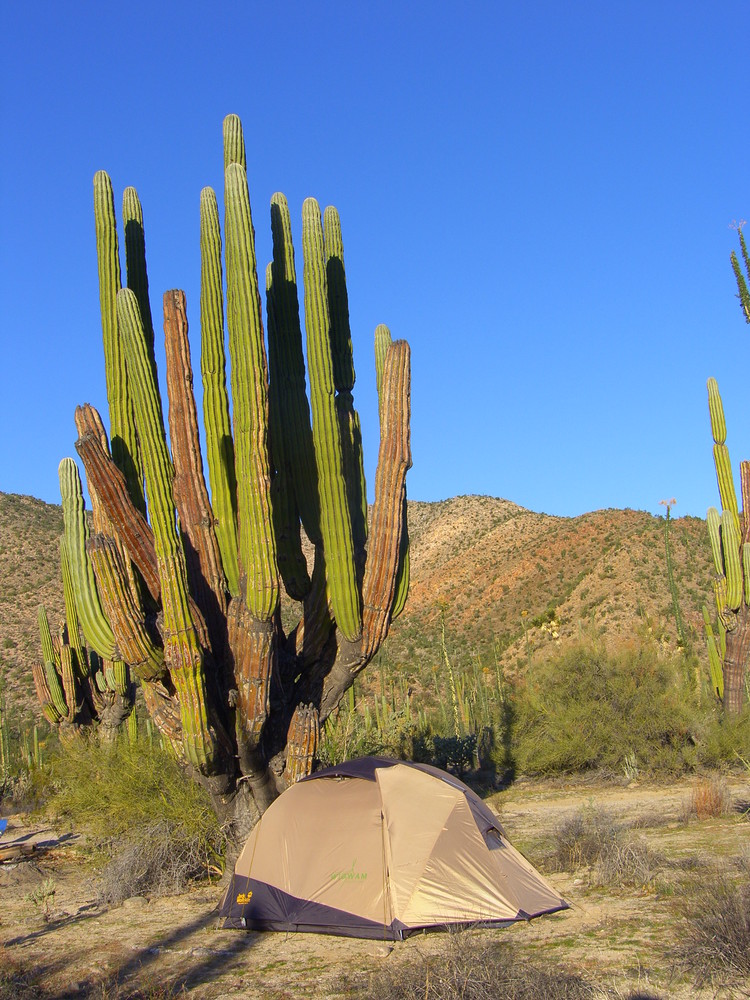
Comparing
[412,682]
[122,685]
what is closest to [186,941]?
[122,685]

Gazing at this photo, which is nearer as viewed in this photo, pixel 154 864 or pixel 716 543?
pixel 154 864

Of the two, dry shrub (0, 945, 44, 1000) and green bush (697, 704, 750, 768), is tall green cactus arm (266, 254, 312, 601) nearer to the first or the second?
dry shrub (0, 945, 44, 1000)

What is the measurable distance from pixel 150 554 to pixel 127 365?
2.12m

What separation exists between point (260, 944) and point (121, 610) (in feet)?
11.3

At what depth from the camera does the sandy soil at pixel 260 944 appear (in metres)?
6.39

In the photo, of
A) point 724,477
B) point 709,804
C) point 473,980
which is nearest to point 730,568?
point 724,477

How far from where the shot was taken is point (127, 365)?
983cm

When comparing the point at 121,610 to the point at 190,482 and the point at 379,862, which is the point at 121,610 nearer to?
the point at 190,482

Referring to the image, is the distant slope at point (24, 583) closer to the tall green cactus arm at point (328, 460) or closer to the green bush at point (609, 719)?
the green bush at point (609, 719)

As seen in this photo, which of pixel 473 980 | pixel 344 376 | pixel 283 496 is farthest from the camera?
pixel 344 376

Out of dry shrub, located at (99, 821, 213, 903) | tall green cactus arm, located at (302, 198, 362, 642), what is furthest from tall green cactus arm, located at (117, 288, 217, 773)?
tall green cactus arm, located at (302, 198, 362, 642)

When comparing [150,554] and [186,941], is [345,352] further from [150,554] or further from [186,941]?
[186,941]

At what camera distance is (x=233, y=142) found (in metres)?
10.6

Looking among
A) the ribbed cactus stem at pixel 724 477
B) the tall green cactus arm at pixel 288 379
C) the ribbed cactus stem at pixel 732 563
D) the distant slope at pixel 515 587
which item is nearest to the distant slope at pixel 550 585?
the distant slope at pixel 515 587
